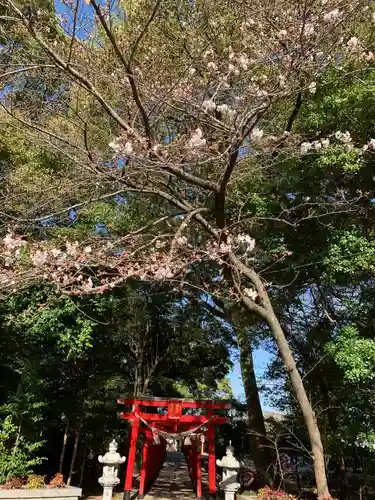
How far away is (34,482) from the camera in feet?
21.4

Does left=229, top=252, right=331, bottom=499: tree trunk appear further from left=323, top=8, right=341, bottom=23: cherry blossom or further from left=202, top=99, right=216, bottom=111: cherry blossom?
left=323, top=8, right=341, bottom=23: cherry blossom

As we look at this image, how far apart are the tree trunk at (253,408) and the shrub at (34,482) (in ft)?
13.6

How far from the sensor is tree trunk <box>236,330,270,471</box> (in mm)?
9148

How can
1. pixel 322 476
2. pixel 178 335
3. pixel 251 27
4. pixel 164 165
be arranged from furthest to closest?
pixel 178 335 → pixel 251 27 → pixel 322 476 → pixel 164 165

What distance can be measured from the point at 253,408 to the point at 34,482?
4845mm

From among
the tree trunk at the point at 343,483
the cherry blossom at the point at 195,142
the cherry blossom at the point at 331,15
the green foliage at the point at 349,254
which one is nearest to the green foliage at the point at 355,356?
the green foliage at the point at 349,254

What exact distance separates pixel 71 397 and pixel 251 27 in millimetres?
6928

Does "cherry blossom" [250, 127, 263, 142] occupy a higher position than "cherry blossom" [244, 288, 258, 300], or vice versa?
"cherry blossom" [250, 127, 263, 142]

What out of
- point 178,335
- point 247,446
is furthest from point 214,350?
point 247,446

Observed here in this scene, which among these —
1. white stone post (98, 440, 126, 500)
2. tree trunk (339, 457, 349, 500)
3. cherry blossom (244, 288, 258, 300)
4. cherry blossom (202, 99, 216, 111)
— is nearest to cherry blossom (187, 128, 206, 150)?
cherry blossom (202, 99, 216, 111)

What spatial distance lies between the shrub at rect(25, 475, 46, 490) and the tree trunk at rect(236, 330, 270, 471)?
414 centimetres

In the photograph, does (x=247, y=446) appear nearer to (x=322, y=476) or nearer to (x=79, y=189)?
(x=322, y=476)

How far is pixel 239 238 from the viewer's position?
5.12m

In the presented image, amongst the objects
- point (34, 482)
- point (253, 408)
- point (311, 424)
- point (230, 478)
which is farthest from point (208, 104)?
point (253, 408)
